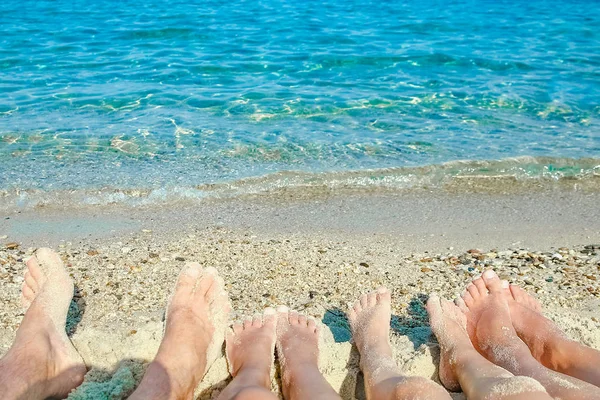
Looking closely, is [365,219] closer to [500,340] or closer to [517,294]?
[517,294]

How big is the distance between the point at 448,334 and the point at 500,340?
257mm

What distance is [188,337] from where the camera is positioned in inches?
110

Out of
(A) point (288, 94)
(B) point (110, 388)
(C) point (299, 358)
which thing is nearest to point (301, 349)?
(C) point (299, 358)

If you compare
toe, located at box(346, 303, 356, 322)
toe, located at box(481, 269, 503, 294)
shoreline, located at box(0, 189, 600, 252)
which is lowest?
shoreline, located at box(0, 189, 600, 252)

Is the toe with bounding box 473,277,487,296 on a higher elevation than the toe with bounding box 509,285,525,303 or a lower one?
higher

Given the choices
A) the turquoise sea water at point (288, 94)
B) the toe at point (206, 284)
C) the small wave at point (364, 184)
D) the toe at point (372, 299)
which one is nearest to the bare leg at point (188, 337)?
the toe at point (206, 284)

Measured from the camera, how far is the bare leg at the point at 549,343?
2.66 meters

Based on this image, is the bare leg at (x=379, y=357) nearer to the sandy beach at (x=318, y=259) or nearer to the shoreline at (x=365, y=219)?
the sandy beach at (x=318, y=259)

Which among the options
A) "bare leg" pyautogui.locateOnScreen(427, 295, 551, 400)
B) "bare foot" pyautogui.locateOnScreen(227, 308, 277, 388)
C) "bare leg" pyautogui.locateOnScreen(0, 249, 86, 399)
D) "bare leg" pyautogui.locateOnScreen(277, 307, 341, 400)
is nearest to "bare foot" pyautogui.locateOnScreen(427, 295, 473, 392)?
"bare leg" pyautogui.locateOnScreen(427, 295, 551, 400)

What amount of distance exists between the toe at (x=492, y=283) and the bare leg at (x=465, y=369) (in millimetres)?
294

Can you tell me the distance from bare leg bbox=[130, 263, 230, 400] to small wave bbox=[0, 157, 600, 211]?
2.17 m

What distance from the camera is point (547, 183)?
18.9ft

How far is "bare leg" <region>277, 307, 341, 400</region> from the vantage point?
2475 millimetres

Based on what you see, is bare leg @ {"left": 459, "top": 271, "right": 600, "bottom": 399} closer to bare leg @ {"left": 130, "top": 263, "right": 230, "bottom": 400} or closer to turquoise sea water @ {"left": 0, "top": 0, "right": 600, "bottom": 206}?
bare leg @ {"left": 130, "top": 263, "right": 230, "bottom": 400}
